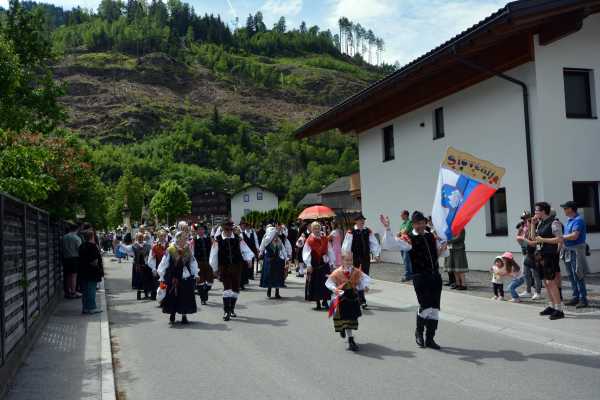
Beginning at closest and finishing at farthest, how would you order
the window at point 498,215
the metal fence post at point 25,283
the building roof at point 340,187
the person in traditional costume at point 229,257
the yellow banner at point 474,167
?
1. the yellow banner at point 474,167
2. the metal fence post at point 25,283
3. the person in traditional costume at point 229,257
4. the window at point 498,215
5. the building roof at point 340,187

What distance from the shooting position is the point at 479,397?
569 cm

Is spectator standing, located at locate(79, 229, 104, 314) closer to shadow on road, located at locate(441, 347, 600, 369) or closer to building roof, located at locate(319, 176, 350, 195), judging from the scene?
shadow on road, located at locate(441, 347, 600, 369)

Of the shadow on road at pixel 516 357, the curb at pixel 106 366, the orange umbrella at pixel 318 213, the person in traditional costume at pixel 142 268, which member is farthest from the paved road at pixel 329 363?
the orange umbrella at pixel 318 213

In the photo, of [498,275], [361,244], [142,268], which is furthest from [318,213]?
[498,275]

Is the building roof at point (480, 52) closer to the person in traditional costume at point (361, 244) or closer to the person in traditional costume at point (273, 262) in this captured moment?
the person in traditional costume at point (361, 244)

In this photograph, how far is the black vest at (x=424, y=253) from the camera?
8.11 m

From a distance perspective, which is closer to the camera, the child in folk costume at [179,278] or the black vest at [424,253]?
the black vest at [424,253]

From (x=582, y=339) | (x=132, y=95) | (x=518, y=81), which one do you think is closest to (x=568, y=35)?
(x=518, y=81)

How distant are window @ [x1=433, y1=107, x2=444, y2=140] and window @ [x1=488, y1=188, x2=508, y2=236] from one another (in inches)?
129

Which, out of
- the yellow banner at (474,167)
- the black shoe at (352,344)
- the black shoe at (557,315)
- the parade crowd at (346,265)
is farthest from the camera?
the black shoe at (557,315)

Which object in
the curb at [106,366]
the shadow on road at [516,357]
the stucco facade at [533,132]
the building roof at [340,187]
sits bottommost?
the shadow on road at [516,357]

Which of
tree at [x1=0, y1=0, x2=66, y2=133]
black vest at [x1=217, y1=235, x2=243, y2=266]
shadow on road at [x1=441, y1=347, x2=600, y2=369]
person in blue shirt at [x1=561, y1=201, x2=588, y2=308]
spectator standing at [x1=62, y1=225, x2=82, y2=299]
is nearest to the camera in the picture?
shadow on road at [x1=441, y1=347, x2=600, y2=369]

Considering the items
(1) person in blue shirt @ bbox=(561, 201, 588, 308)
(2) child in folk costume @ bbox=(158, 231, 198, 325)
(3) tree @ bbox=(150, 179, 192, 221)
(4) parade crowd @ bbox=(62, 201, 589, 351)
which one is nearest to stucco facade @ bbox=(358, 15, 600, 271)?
(4) parade crowd @ bbox=(62, 201, 589, 351)

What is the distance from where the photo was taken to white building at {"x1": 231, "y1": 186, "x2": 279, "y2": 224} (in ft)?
309
